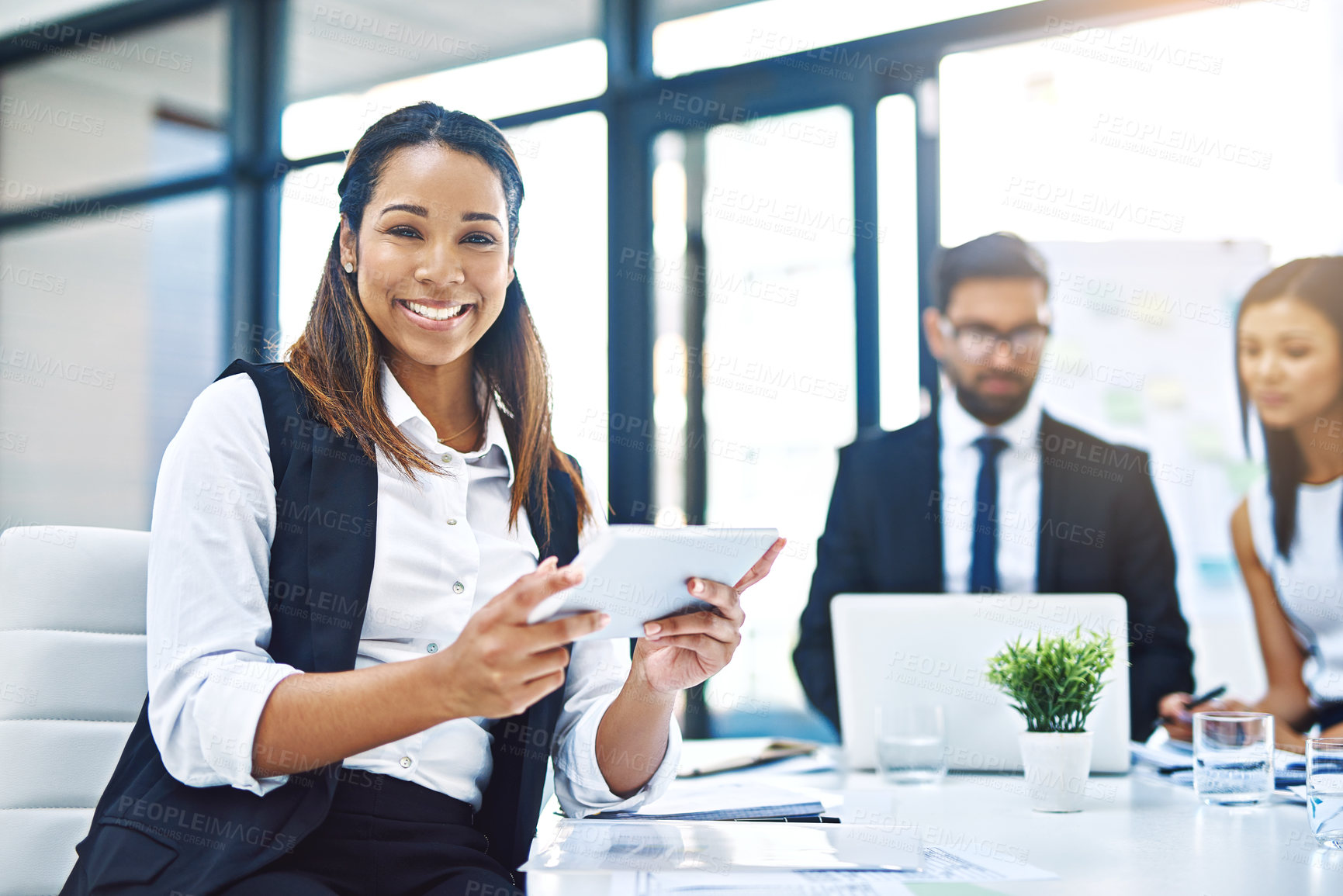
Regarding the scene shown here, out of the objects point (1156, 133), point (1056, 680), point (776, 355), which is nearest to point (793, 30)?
point (776, 355)

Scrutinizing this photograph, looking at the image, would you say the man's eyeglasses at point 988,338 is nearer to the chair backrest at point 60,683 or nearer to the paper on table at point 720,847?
the paper on table at point 720,847

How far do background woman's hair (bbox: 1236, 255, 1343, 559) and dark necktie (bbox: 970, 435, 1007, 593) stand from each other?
2.33 feet

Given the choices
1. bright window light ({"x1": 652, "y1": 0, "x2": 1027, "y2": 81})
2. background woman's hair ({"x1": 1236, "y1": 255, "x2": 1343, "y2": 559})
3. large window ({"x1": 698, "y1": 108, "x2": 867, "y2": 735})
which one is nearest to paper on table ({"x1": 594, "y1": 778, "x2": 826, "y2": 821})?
large window ({"x1": 698, "y1": 108, "x2": 867, "y2": 735})

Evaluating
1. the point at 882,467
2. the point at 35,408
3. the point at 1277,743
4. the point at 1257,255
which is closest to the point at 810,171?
the point at 882,467

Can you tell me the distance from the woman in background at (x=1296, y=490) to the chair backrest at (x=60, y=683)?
8.87 ft

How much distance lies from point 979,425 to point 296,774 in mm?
2483

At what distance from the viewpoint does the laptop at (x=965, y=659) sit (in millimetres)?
1739

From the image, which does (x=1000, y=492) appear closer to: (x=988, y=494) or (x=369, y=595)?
(x=988, y=494)

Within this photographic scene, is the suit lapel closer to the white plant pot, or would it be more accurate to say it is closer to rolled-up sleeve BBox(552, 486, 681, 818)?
the white plant pot

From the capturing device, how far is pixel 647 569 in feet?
3.46

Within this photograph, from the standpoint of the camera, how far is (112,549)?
1462 mm

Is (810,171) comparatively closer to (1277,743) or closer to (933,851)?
(1277,743)

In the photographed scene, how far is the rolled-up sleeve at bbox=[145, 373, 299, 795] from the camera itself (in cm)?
113

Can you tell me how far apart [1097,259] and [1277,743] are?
5.53ft
